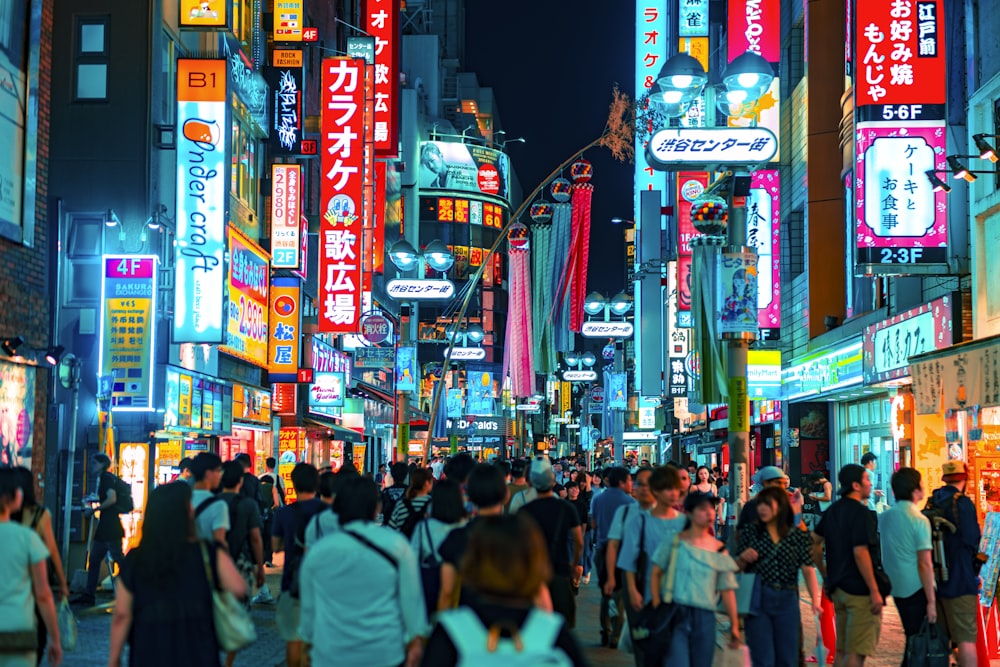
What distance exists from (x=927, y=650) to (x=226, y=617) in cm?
640

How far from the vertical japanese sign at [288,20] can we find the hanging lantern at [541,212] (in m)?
7.64

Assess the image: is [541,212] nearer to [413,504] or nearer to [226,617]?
[413,504]

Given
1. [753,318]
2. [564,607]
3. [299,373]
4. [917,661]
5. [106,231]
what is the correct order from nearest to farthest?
1. [564,607]
2. [917,661]
3. [753,318]
4. [106,231]
5. [299,373]

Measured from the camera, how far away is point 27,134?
58.2 feet

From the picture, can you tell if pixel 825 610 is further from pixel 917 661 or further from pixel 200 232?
pixel 200 232

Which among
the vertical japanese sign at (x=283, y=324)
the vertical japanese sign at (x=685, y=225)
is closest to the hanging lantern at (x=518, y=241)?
the vertical japanese sign at (x=685, y=225)

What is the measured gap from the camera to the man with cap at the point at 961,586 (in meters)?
11.2

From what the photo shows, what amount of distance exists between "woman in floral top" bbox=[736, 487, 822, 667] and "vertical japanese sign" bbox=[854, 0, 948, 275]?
10600 millimetres

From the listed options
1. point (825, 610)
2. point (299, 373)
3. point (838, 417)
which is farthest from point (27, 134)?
point (838, 417)

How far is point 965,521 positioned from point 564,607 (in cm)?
411

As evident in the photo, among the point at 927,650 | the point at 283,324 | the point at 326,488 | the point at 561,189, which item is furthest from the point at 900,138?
the point at 283,324

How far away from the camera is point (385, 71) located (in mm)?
42031

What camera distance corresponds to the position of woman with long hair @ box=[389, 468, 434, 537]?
35.6 ft

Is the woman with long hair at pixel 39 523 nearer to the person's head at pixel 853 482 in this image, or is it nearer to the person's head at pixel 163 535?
the person's head at pixel 163 535
